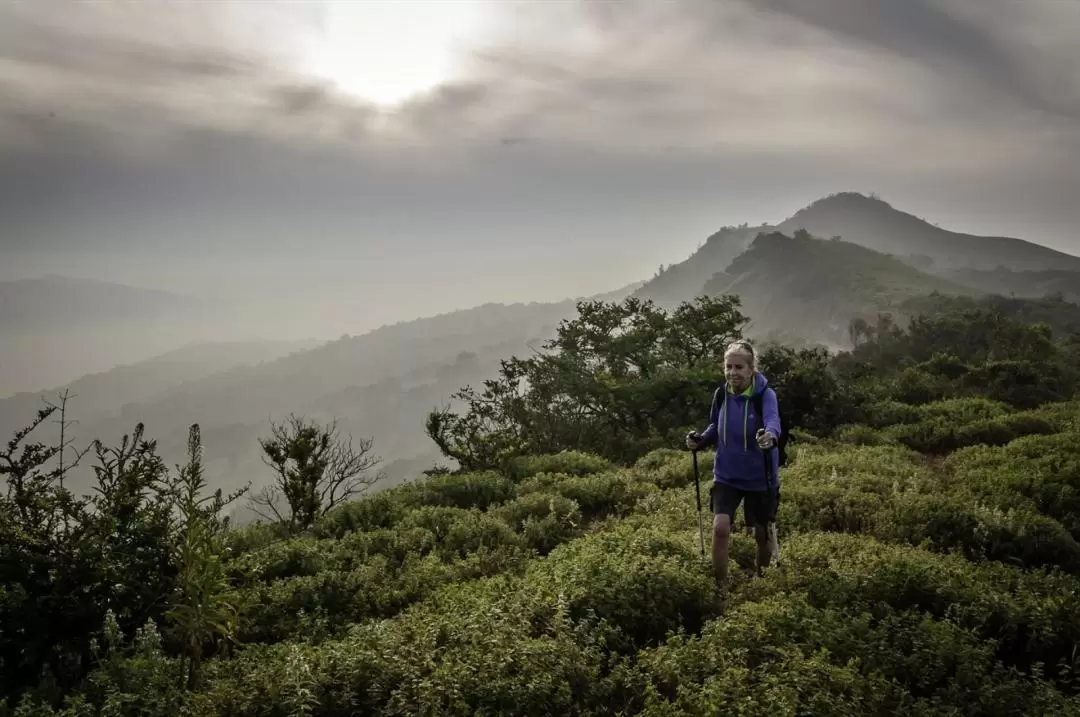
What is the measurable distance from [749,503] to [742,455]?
630 millimetres

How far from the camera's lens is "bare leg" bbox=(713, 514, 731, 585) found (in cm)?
704

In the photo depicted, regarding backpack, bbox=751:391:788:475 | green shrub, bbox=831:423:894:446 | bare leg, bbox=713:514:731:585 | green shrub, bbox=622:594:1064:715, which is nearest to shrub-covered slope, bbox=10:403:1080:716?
green shrub, bbox=622:594:1064:715

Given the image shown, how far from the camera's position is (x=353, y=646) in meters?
5.85

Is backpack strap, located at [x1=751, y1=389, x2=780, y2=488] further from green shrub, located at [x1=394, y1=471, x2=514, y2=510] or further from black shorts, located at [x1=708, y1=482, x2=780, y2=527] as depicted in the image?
green shrub, located at [x1=394, y1=471, x2=514, y2=510]

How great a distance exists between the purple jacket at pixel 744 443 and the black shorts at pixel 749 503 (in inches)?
3.6

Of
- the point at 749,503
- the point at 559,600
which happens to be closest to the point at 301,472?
the point at 559,600

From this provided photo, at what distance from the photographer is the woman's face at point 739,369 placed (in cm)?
698

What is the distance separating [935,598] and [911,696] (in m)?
2.11

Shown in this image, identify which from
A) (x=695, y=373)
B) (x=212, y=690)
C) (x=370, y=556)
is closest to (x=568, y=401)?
(x=695, y=373)

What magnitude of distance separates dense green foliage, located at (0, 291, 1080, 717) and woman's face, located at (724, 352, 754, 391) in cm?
221

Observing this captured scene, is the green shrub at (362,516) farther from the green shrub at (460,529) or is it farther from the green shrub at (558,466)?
the green shrub at (558,466)

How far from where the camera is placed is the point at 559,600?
6.36 m

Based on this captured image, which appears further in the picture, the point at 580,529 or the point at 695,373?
the point at 695,373

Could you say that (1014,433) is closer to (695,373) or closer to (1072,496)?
(1072,496)
